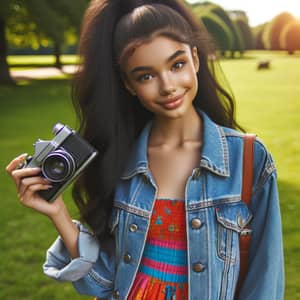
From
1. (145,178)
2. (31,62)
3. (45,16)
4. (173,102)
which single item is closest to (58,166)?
(145,178)

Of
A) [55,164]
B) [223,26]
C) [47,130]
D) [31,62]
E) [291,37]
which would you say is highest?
[55,164]

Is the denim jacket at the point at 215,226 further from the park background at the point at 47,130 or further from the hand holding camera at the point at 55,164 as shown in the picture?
the park background at the point at 47,130

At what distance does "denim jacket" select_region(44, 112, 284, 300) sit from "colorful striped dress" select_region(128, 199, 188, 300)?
0.03 metres

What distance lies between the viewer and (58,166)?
155 cm

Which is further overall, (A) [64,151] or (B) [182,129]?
(B) [182,129]

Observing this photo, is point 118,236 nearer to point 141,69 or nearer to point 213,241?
point 213,241

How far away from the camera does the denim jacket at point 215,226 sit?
152cm

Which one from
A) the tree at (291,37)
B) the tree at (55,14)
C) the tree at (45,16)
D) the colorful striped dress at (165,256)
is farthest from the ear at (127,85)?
the tree at (291,37)

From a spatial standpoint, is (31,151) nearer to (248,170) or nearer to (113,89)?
(113,89)

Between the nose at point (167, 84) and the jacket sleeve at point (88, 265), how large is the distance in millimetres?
557

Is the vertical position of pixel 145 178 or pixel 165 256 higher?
pixel 145 178

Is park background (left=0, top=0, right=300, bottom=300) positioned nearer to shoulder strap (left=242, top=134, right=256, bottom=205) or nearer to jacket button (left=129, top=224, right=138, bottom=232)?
shoulder strap (left=242, top=134, right=256, bottom=205)

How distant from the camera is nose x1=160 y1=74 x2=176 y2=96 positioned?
1.53m

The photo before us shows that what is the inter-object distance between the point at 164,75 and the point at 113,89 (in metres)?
0.25
